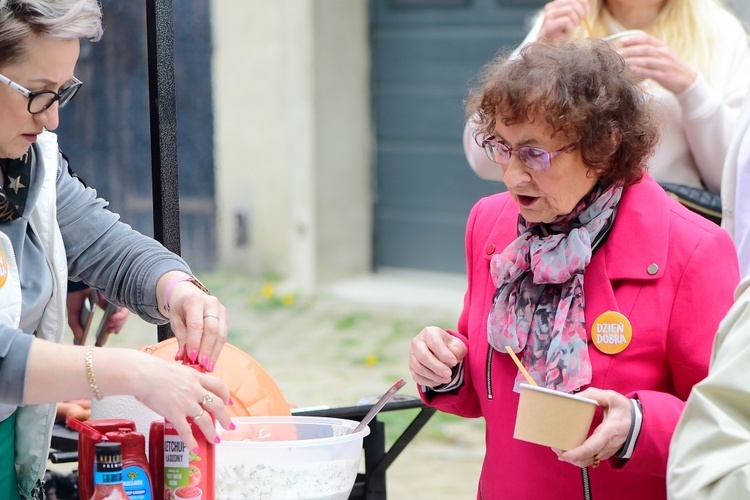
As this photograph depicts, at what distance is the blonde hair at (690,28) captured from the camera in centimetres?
306

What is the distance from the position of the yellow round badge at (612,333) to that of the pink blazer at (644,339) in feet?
0.04

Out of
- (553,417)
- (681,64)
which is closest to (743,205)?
(681,64)

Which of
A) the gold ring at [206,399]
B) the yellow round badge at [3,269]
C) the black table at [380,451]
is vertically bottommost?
the black table at [380,451]

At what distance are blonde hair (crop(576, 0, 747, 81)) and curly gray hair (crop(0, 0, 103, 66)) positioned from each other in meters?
1.57

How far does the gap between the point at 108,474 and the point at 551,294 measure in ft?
2.88

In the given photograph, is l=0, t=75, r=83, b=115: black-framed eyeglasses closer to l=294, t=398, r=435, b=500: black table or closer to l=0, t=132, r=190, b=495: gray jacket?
l=0, t=132, r=190, b=495: gray jacket

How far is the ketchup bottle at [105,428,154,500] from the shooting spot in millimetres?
1747

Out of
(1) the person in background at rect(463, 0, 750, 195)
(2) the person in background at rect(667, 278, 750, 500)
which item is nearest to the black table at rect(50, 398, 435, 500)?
(1) the person in background at rect(463, 0, 750, 195)

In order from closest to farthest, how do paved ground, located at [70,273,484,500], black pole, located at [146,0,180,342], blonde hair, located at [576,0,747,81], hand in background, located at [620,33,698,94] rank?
1. black pole, located at [146,0,180,342]
2. hand in background, located at [620,33,698,94]
3. blonde hair, located at [576,0,747,81]
4. paved ground, located at [70,273,484,500]

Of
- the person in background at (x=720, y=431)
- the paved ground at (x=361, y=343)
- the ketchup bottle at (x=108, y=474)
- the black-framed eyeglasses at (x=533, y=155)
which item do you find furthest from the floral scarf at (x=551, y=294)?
the paved ground at (x=361, y=343)

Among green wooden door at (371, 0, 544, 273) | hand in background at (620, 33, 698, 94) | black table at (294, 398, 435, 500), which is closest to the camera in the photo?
black table at (294, 398, 435, 500)

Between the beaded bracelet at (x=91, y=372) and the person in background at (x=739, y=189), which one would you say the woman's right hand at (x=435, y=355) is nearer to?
the beaded bracelet at (x=91, y=372)

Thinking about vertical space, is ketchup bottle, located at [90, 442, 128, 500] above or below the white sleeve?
below

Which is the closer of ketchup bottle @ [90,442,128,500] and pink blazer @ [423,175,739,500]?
ketchup bottle @ [90,442,128,500]
